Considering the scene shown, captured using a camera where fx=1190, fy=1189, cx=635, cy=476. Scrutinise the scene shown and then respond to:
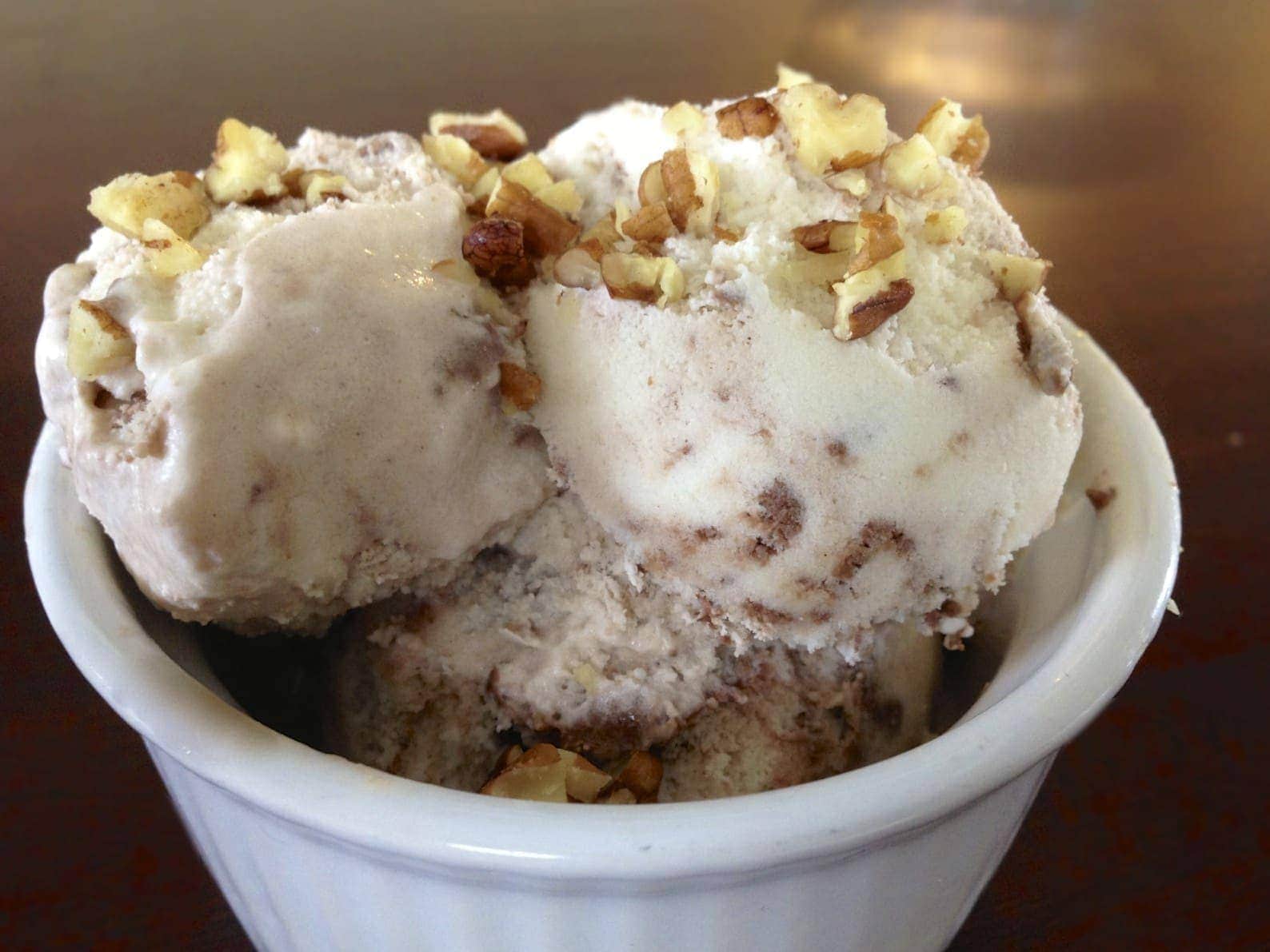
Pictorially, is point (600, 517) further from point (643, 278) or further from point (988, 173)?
point (988, 173)

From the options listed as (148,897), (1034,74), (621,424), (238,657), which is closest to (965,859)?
(621,424)

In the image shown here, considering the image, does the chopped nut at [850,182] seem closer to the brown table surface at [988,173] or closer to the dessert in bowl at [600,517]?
the dessert in bowl at [600,517]

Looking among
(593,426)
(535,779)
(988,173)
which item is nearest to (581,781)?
(535,779)

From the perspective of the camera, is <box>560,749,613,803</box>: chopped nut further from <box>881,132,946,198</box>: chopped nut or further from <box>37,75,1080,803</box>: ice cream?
<box>881,132,946,198</box>: chopped nut

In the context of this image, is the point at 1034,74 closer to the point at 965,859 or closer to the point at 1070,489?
the point at 1070,489

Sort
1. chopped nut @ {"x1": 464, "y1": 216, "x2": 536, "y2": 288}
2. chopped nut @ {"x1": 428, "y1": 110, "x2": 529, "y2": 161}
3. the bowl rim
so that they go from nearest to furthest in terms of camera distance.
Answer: the bowl rim
chopped nut @ {"x1": 464, "y1": 216, "x2": 536, "y2": 288}
chopped nut @ {"x1": 428, "y1": 110, "x2": 529, "y2": 161}

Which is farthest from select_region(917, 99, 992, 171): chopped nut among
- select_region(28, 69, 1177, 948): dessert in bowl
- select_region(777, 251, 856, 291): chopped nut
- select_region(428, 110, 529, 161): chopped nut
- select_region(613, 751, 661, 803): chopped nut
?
select_region(613, 751, 661, 803): chopped nut
